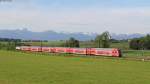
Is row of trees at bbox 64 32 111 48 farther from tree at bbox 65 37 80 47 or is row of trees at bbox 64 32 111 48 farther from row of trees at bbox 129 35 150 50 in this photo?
row of trees at bbox 129 35 150 50

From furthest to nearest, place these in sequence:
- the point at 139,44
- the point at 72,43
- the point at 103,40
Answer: the point at 72,43, the point at 103,40, the point at 139,44

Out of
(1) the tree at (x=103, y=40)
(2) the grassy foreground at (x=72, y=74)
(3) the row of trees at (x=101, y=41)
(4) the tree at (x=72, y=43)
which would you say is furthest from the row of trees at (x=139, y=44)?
(2) the grassy foreground at (x=72, y=74)

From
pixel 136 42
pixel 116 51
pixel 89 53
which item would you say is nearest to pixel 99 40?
pixel 136 42

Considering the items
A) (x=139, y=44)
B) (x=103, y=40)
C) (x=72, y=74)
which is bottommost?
(x=72, y=74)

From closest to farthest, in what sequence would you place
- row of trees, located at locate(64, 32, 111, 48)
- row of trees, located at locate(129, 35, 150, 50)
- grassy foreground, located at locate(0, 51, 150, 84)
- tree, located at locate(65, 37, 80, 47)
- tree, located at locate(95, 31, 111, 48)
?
grassy foreground, located at locate(0, 51, 150, 84), row of trees, located at locate(129, 35, 150, 50), tree, located at locate(95, 31, 111, 48), row of trees, located at locate(64, 32, 111, 48), tree, located at locate(65, 37, 80, 47)

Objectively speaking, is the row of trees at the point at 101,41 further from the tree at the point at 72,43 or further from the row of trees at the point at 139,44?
the row of trees at the point at 139,44

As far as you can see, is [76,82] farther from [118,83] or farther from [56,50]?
[56,50]

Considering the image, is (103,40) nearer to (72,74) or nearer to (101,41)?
(101,41)

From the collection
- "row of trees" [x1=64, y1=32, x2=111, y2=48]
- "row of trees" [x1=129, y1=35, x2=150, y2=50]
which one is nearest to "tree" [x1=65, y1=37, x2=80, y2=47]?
"row of trees" [x1=64, y1=32, x2=111, y2=48]

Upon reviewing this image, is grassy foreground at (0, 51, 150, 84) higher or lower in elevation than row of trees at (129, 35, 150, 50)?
lower

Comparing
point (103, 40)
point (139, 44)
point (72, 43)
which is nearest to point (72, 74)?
point (139, 44)

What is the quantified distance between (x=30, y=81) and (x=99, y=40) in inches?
4323

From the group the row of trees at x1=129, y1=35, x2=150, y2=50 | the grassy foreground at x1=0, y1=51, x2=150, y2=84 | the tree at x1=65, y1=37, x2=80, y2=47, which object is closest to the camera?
the grassy foreground at x1=0, y1=51, x2=150, y2=84

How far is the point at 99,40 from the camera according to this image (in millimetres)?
132000
